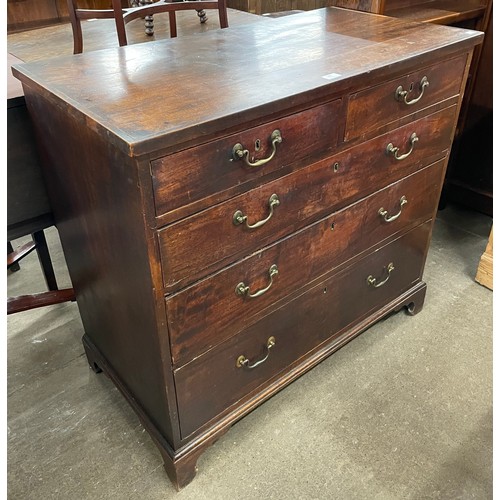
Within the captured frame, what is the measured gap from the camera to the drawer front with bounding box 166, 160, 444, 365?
1.07 meters

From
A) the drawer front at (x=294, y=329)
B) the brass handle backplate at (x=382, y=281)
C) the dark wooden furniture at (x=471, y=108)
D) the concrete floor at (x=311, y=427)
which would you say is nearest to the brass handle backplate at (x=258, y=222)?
the drawer front at (x=294, y=329)

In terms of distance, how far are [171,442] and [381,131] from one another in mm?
936

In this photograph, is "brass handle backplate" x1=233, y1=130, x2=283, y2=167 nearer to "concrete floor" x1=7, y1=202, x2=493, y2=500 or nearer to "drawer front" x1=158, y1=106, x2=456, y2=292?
"drawer front" x1=158, y1=106, x2=456, y2=292

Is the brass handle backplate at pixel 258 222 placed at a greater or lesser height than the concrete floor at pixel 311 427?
greater

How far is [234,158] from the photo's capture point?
0.94m

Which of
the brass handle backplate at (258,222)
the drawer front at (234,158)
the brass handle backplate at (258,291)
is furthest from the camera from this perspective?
the brass handle backplate at (258,291)

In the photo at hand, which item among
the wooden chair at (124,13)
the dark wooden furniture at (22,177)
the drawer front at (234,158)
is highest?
the wooden chair at (124,13)

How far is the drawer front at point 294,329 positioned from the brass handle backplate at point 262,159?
1.45 ft

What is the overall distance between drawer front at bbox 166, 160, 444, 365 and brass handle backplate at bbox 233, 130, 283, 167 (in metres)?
0.23

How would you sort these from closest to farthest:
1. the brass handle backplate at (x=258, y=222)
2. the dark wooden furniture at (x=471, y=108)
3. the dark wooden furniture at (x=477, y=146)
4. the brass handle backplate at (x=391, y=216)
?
the brass handle backplate at (x=258, y=222)
the brass handle backplate at (x=391, y=216)
the dark wooden furniture at (x=471, y=108)
the dark wooden furniture at (x=477, y=146)

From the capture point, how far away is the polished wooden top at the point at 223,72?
34.7 inches

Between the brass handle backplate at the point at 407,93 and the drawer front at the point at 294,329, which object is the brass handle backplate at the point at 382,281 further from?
the brass handle backplate at the point at 407,93

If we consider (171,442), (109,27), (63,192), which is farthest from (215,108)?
(109,27)

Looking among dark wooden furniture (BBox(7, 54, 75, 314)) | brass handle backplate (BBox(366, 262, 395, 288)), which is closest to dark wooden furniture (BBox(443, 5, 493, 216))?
brass handle backplate (BBox(366, 262, 395, 288))
